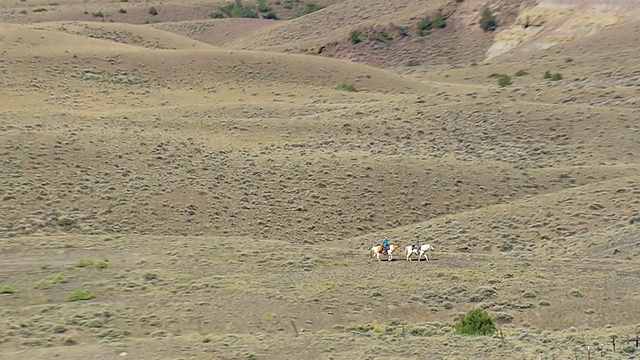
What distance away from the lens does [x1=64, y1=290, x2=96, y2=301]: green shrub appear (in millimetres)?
26500

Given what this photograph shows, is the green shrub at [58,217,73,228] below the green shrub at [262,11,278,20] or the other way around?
the other way around

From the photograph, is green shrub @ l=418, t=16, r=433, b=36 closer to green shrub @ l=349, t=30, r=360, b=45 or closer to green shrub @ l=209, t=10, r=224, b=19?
green shrub @ l=349, t=30, r=360, b=45

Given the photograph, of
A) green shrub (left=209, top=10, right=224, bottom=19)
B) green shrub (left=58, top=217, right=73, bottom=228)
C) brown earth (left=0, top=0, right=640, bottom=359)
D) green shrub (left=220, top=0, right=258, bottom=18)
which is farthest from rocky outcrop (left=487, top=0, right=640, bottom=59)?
green shrub (left=58, top=217, right=73, bottom=228)

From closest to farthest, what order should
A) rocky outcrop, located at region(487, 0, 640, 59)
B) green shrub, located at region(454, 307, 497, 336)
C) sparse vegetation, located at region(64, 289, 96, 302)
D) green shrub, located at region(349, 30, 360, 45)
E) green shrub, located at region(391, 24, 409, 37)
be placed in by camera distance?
green shrub, located at region(454, 307, 497, 336) → sparse vegetation, located at region(64, 289, 96, 302) → rocky outcrop, located at region(487, 0, 640, 59) → green shrub, located at region(349, 30, 360, 45) → green shrub, located at region(391, 24, 409, 37)

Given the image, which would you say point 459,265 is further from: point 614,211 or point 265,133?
point 265,133

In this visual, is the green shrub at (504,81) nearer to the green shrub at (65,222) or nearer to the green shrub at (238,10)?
the green shrub at (65,222)

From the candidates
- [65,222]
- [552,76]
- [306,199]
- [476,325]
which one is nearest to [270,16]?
[552,76]

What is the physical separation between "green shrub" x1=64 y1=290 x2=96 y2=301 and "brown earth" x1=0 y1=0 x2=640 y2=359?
192 millimetres

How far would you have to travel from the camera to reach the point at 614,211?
128 feet

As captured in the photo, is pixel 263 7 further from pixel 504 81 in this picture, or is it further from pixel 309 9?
pixel 504 81

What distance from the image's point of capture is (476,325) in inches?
900

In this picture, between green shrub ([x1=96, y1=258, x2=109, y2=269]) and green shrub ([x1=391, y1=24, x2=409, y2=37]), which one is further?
green shrub ([x1=391, y1=24, x2=409, y2=37])

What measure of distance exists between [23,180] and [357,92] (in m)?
29.0

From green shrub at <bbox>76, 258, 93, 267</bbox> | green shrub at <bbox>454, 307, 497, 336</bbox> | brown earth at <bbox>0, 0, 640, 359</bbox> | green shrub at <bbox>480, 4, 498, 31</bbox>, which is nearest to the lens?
green shrub at <bbox>454, 307, 497, 336</bbox>
